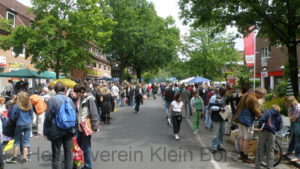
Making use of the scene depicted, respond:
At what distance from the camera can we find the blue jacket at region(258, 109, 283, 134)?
18.6 ft

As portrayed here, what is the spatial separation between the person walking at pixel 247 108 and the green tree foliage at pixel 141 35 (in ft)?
104

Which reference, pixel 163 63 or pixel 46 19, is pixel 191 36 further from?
pixel 46 19

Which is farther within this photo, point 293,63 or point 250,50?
point 250,50

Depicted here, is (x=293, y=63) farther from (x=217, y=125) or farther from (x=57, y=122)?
(x=57, y=122)

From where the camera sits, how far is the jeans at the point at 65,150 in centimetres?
470

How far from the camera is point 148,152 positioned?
691 centimetres

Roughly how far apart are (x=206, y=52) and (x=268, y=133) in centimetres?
3773

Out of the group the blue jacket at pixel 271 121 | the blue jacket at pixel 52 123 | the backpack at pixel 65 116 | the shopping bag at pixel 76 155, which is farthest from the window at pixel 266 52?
the blue jacket at pixel 52 123

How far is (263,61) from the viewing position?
32.5 metres

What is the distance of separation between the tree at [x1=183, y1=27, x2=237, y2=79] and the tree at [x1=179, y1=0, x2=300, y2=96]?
103 feet

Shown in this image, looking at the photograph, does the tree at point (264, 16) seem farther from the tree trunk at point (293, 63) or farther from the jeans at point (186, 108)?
the jeans at point (186, 108)

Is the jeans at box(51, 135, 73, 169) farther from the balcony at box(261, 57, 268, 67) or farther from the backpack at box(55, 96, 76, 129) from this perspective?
the balcony at box(261, 57, 268, 67)

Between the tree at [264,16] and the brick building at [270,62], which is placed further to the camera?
the brick building at [270,62]

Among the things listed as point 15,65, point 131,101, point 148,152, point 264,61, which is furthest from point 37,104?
point 264,61
